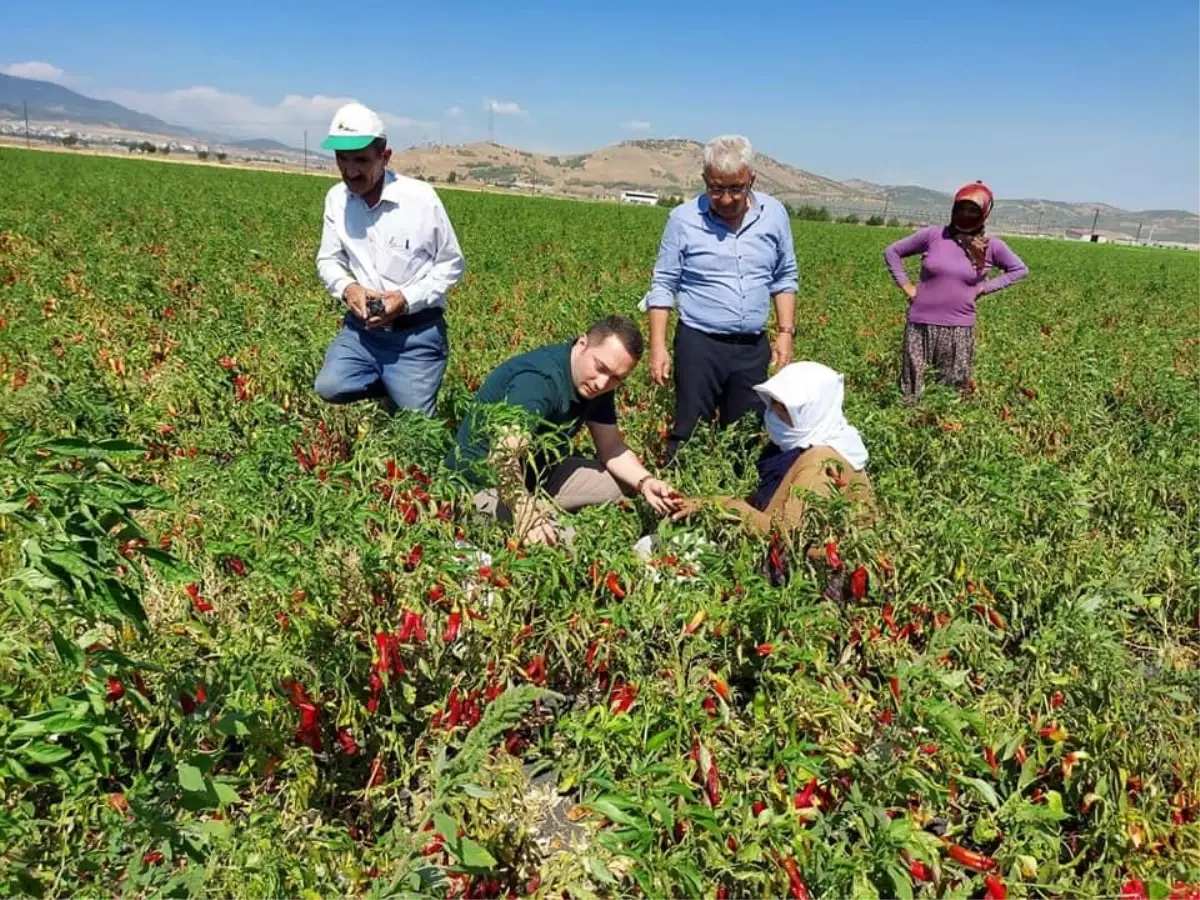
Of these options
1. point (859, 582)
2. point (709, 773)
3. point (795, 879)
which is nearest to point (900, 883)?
point (795, 879)

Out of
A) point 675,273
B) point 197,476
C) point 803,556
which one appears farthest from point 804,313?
point 197,476

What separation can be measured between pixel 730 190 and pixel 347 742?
2996 millimetres

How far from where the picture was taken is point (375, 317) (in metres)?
3.77

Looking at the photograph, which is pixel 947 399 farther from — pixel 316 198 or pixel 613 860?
pixel 316 198

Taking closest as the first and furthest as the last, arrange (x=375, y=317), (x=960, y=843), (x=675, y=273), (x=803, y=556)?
1. (x=960, y=843)
2. (x=803, y=556)
3. (x=375, y=317)
4. (x=675, y=273)

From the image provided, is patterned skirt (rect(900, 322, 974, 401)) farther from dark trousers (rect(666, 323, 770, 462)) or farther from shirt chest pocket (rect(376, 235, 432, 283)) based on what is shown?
shirt chest pocket (rect(376, 235, 432, 283))

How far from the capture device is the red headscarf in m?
5.05

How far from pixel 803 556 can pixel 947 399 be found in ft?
5.72

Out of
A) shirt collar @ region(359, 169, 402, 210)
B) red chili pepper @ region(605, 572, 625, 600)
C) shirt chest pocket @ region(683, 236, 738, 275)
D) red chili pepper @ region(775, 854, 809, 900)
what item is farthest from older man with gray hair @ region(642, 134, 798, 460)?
red chili pepper @ region(775, 854, 809, 900)

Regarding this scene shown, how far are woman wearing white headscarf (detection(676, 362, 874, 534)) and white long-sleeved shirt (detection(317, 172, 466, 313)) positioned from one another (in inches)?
64.6

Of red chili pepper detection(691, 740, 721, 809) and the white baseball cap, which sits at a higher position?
the white baseball cap

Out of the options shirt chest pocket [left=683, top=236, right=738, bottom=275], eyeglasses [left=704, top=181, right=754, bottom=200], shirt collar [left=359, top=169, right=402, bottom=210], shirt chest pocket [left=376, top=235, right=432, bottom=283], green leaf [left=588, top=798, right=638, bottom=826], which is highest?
eyeglasses [left=704, top=181, right=754, bottom=200]

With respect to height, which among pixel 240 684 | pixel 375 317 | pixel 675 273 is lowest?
pixel 240 684

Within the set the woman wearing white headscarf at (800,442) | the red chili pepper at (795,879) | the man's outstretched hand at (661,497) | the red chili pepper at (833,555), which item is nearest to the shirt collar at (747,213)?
the woman wearing white headscarf at (800,442)
